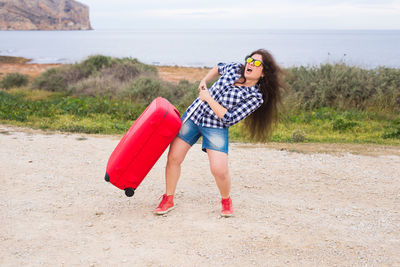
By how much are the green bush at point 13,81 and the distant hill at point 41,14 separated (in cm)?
13945

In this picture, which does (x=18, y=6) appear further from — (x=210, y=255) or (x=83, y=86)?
(x=210, y=255)

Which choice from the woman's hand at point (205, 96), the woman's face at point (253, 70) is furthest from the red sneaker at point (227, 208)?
the woman's face at point (253, 70)

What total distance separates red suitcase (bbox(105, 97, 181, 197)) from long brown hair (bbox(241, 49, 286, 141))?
2.68 ft

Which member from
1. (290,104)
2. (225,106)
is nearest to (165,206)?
(225,106)

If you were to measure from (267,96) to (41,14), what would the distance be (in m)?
177

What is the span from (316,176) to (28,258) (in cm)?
396

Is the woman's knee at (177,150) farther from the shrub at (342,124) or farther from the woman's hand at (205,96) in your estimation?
the shrub at (342,124)

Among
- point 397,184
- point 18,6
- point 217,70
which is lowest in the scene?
point 397,184

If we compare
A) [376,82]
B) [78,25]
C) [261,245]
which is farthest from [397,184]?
[78,25]

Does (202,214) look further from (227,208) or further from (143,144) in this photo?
(143,144)

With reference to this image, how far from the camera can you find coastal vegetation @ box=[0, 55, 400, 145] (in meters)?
8.75

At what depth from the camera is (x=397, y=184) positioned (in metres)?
5.57

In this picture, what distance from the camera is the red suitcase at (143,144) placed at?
11.9 feet

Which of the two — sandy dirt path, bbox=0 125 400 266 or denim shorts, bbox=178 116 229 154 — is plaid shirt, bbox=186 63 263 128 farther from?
sandy dirt path, bbox=0 125 400 266
